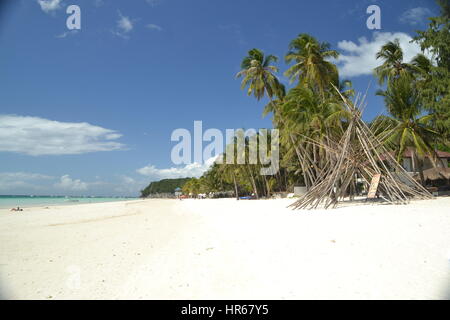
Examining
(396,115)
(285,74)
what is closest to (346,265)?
(396,115)

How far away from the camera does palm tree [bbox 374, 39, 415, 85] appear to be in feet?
74.9

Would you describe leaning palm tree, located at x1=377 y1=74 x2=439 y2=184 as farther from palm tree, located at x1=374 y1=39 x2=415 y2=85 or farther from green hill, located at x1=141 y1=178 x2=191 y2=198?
green hill, located at x1=141 y1=178 x2=191 y2=198

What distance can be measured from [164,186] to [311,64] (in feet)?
507

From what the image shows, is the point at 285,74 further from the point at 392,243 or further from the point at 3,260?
the point at 3,260

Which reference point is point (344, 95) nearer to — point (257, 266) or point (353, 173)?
point (353, 173)

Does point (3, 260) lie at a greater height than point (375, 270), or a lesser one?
lesser

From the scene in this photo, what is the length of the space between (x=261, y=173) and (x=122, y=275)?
3341 cm

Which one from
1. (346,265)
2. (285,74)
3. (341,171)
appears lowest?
(346,265)

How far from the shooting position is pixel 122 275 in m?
4.09

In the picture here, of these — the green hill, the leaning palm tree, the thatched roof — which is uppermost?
the leaning palm tree

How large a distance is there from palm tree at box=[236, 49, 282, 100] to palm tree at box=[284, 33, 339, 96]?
1.74 metres

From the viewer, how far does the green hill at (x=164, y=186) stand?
156 meters

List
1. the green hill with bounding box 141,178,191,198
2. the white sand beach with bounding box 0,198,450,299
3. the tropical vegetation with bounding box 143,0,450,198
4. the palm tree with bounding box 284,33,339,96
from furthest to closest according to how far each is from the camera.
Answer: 1. the green hill with bounding box 141,178,191,198
2. the palm tree with bounding box 284,33,339,96
3. the tropical vegetation with bounding box 143,0,450,198
4. the white sand beach with bounding box 0,198,450,299

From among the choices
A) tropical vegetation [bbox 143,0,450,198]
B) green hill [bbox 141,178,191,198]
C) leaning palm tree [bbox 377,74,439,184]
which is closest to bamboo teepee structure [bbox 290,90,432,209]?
tropical vegetation [bbox 143,0,450,198]
